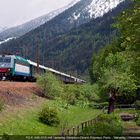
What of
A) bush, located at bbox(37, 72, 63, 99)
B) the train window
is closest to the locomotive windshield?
the train window

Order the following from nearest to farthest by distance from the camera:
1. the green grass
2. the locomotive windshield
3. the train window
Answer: the green grass < the locomotive windshield < the train window

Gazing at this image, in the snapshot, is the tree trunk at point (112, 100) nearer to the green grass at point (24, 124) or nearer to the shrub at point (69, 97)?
the shrub at point (69, 97)

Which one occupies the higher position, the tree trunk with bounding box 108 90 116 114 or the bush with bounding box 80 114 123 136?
the tree trunk with bounding box 108 90 116 114

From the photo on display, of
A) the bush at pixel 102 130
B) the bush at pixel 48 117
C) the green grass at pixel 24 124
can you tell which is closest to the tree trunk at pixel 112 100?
the green grass at pixel 24 124

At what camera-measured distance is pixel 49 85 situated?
7362 cm

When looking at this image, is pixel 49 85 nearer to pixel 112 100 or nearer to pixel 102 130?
pixel 112 100

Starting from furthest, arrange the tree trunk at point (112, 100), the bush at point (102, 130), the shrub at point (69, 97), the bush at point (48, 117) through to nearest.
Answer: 1. the shrub at point (69, 97)
2. the tree trunk at point (112, 100)
3. the bush at point (48, 117)
4. the bush at point (102, 130)

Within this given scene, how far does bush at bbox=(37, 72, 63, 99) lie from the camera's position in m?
72.9

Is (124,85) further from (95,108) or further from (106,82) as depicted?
(95,108)

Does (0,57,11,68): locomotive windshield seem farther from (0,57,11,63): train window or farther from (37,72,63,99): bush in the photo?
(37,72,63,99): bush

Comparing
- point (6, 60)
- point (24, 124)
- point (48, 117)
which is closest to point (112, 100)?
point (6, 60)

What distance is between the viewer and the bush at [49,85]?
7294 cm

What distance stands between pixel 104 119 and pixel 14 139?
16.0 metres

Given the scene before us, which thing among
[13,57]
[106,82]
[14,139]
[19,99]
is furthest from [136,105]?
[14,139]
